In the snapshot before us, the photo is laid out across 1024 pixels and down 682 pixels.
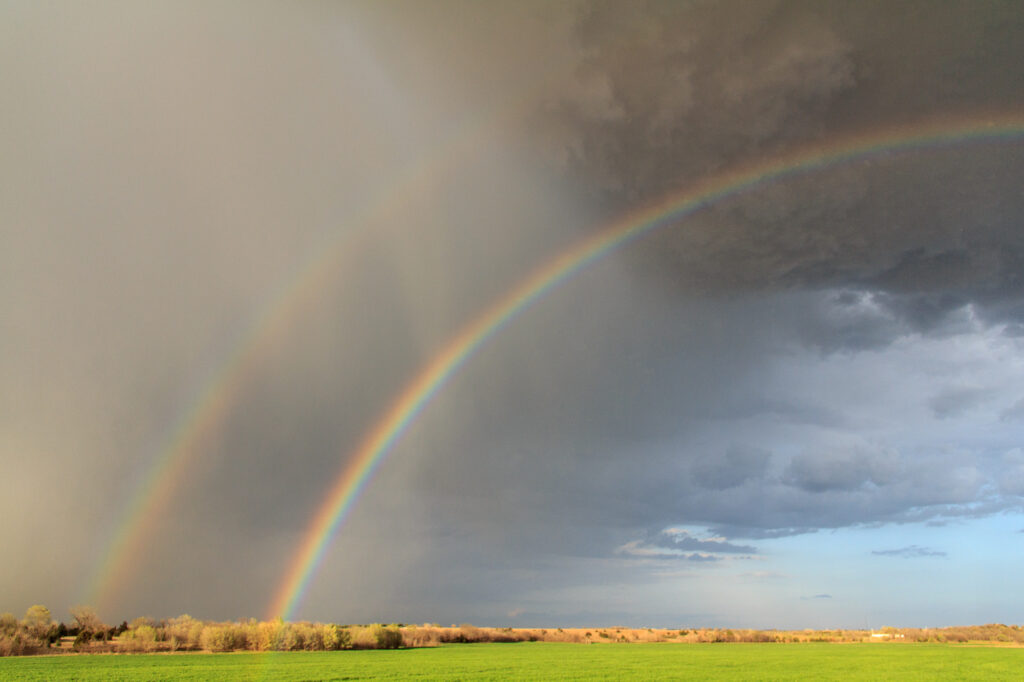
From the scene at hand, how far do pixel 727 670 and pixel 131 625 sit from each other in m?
87.9

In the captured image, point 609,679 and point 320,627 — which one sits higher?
point 320,627

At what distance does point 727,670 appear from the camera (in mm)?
50688

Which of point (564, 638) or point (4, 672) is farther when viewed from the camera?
point (564, 638)

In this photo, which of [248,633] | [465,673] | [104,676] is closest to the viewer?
[104,676]

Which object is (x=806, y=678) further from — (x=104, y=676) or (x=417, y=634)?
(x=417, y=634)

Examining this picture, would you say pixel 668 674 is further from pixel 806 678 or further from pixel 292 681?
pixel 292 681

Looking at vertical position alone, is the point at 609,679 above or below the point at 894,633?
below

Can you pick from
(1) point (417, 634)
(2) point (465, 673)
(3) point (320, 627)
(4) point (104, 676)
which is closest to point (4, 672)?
(4) point (104, 676)

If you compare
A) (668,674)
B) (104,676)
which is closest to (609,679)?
→ (668,674)

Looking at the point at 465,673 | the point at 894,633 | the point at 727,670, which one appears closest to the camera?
the point at 465,673

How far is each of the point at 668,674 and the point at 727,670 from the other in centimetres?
692

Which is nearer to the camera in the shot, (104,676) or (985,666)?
(104,676)

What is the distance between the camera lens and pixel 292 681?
39.2 metres

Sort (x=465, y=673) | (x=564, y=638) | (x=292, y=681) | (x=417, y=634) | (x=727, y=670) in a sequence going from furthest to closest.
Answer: (x=564, y=638) < (x=417, y=634) < (x=727, y=670) < (x=465, y=673) < (x=292, y=681)
